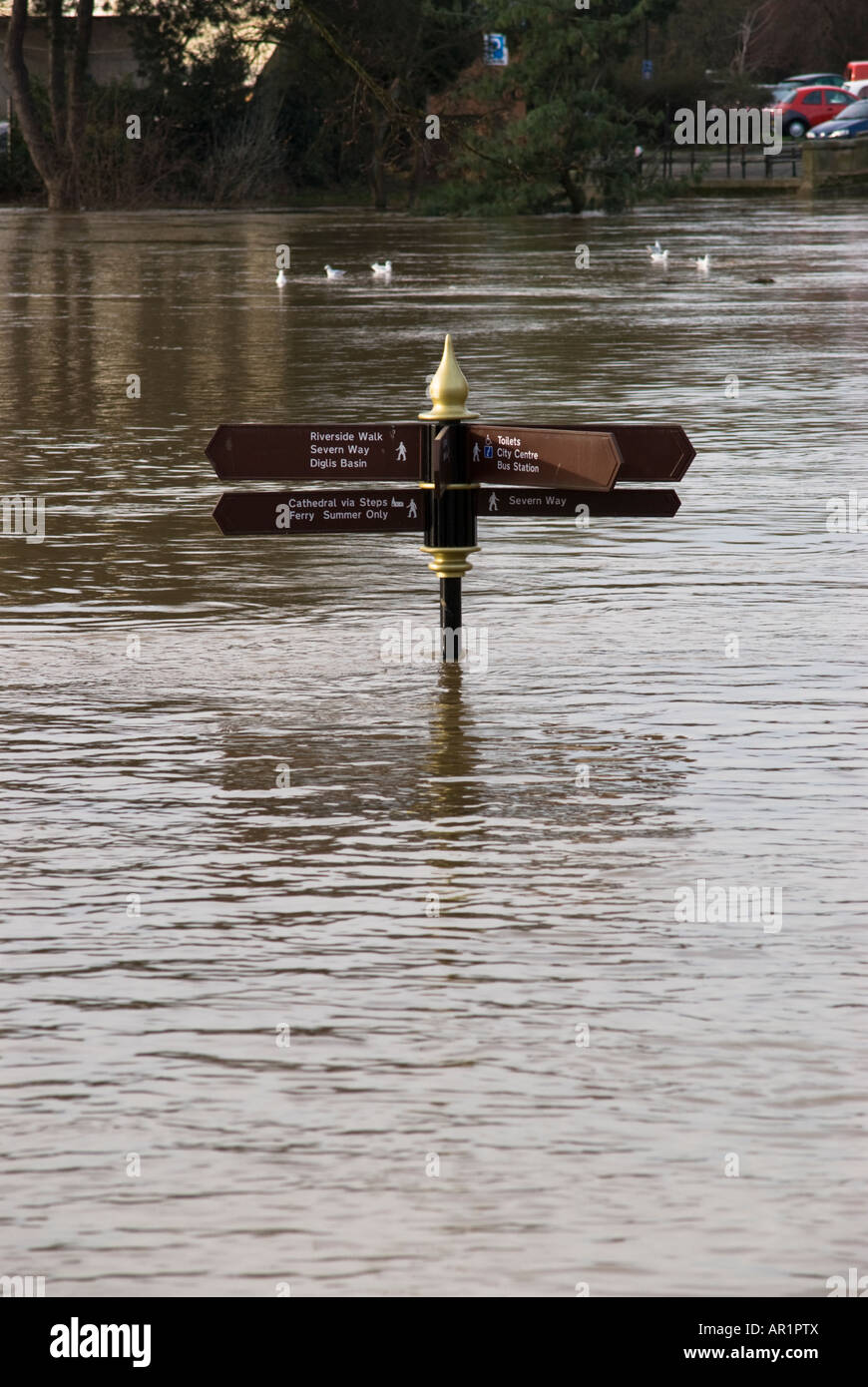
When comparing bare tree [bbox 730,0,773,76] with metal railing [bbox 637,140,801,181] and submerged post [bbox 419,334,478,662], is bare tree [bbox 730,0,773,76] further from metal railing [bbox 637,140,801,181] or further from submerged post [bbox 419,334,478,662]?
submerged post [bbox 419,334,478,662]

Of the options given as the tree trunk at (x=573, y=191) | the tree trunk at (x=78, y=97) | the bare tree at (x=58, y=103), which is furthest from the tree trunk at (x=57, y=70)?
the tree trunk at (x=573, y=191)

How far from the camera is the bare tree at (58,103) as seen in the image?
5900cm

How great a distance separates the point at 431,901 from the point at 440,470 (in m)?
Answer: 2.82

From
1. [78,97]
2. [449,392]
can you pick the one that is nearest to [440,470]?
[449,392]

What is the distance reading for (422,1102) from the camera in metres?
4.99

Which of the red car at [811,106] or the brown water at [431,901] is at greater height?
the red car at [811,106]

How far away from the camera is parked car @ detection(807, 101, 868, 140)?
2785 inches

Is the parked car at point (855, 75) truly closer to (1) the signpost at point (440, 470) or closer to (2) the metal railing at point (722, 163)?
(2) the metal railing at point (722, 163)

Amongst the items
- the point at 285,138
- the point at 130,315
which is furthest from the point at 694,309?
the point at 285,138

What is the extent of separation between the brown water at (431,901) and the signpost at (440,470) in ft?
1.85

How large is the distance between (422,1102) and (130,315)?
22649 mm

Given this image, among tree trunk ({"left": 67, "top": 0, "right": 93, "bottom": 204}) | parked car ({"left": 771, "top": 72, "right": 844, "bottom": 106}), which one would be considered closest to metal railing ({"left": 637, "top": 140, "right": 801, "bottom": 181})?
parked car ({"left": 771, "top": 72, "right": 844, "bottom": 106})

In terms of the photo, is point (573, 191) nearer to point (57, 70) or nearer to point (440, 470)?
point (57, 70)

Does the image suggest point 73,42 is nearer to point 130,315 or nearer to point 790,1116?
point 130,315
